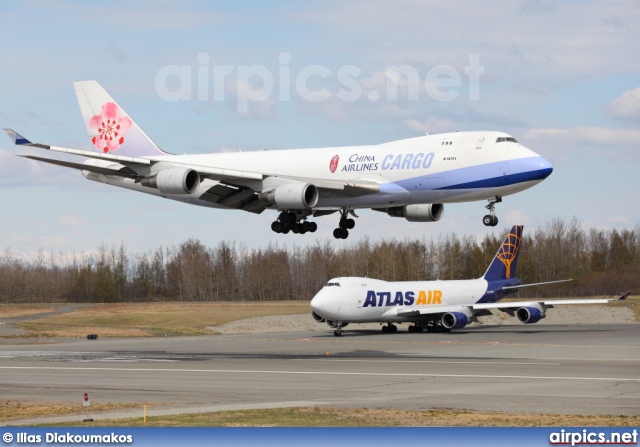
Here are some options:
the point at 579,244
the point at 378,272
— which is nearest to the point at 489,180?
the point at 378,272

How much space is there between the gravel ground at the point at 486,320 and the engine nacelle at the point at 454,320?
13.5 m

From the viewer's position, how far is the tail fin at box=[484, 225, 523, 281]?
90.4 metres

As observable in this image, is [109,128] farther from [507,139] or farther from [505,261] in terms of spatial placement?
[505,261]

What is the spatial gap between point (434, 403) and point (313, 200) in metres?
23.4

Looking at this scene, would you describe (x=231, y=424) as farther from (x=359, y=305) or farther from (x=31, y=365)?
(x=359, y=305)

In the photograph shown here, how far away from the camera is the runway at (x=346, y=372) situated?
30031mm

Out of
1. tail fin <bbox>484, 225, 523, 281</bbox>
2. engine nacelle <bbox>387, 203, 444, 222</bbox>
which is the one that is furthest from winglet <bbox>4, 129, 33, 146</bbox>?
tail fin <bbox>484, 225, 523, 281</bbox>

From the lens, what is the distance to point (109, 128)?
64.5m

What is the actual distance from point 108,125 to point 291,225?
56.2 feet

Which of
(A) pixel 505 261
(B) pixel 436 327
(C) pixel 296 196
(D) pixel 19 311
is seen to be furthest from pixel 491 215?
(D) pixel 19 311

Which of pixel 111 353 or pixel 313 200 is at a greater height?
pixel 313 200

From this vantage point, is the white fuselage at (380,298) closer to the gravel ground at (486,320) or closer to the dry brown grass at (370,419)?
the gravel ground at (486,320)

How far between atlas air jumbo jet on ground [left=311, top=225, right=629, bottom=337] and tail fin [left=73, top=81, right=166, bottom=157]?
1885cm

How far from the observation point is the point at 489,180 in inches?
1937
